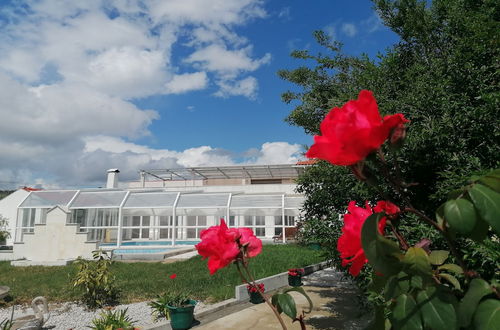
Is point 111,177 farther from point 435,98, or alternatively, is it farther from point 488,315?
point 488,315

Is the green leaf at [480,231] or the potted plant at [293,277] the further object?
the potted plant at [293,277]

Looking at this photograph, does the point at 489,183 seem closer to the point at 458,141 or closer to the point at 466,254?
the point at 466,254

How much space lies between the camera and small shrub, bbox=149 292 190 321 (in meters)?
6.10

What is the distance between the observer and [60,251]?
563 inches

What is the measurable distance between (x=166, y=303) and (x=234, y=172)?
23.4 meters

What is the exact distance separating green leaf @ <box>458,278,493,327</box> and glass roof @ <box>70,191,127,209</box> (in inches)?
772

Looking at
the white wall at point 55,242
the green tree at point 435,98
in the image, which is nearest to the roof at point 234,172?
the white wall at point 55,242

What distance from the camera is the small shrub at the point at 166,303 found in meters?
6.10

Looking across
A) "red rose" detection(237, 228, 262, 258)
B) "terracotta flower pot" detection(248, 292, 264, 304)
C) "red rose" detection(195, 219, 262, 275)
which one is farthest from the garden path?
"red rose" detection(195, 219, 262, 275)

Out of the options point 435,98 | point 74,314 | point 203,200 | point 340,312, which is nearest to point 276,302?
point 435,98

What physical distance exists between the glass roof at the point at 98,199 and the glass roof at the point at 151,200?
626 millimetres

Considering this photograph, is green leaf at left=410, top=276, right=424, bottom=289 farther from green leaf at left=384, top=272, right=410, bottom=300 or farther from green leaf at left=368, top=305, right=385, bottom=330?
green leaf at left=368, top=305, right=385, bottom=330

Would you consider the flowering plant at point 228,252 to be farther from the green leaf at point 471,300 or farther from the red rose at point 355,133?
the red rose at point 355,133

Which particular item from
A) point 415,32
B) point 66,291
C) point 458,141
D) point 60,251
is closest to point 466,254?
point 458,141
